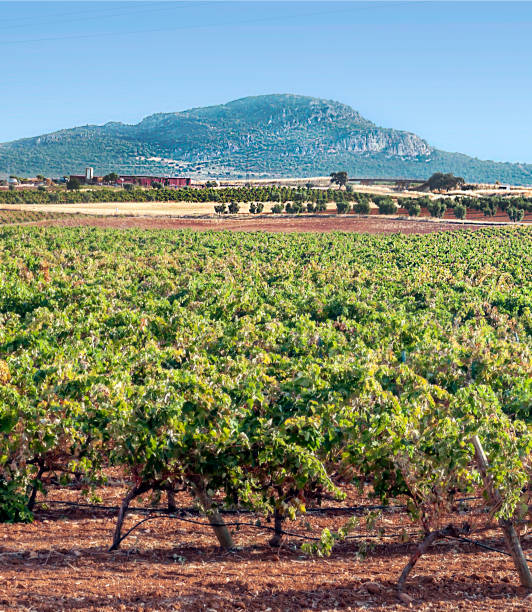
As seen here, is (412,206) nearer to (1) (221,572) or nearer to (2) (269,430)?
(2) (269,430)

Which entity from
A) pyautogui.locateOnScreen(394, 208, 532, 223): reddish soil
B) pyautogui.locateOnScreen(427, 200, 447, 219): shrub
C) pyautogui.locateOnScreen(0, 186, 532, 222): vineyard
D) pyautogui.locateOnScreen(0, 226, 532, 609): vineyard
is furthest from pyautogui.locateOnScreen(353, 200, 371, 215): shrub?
pyautogui.locateOnScreen(0, 226, 532, 609): vineyard

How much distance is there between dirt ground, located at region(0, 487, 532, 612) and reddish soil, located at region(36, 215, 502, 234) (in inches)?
2979

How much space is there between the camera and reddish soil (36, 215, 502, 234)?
293 feet

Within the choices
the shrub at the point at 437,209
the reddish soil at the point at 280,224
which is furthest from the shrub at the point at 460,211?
the reddish soil at the point at 280,224

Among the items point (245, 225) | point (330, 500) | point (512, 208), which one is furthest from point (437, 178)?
point (330, 500)

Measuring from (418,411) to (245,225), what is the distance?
278ft

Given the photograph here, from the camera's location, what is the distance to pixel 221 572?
1059cm

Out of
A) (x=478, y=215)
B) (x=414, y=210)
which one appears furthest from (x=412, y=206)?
(x=478, y=215)

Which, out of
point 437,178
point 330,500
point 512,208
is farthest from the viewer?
point 437,178

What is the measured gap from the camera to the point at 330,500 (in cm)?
1486

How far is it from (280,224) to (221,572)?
87.8 metres

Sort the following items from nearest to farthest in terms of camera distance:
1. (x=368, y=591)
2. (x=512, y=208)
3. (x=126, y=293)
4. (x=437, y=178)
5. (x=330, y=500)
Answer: (x=368, y=591) → (x=330, y=500) → (x=126, y=293) → (x=512, y=208) → (x=437, y=178)

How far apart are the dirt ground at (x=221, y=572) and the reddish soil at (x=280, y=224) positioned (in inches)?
2979

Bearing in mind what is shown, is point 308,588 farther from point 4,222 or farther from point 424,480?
point 4,222
